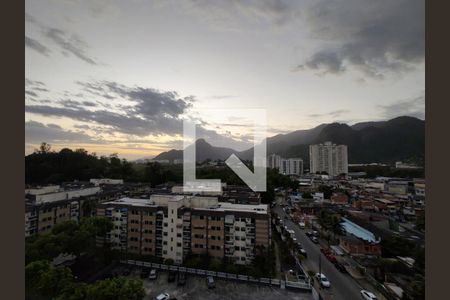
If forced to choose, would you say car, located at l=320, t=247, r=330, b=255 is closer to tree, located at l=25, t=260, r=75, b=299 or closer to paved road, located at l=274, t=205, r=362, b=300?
paved road, located at l=274, t=205, r=362, b=300

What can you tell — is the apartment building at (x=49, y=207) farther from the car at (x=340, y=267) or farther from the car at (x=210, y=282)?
the car at (x=340, y=267)

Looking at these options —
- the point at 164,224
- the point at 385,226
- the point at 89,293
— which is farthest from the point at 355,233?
the point at 89,293

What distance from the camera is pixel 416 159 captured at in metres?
32.7

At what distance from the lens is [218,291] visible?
6.34 metres

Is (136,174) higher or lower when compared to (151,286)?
higher

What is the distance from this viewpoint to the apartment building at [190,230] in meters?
7.77

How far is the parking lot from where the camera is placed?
609 centimetres

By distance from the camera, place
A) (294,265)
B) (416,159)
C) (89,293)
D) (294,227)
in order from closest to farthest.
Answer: (89,293), (294,265), (294,227), (416,159)

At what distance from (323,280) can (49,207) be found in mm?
10485

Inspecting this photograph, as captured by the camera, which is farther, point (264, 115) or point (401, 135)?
point (401, 135)

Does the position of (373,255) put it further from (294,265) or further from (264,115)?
(264,115)

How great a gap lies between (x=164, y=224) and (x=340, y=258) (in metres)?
6.60

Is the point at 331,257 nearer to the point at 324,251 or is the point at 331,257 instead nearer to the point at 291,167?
the point at 324,251

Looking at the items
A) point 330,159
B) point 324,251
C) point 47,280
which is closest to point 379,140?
→ point 330,159
